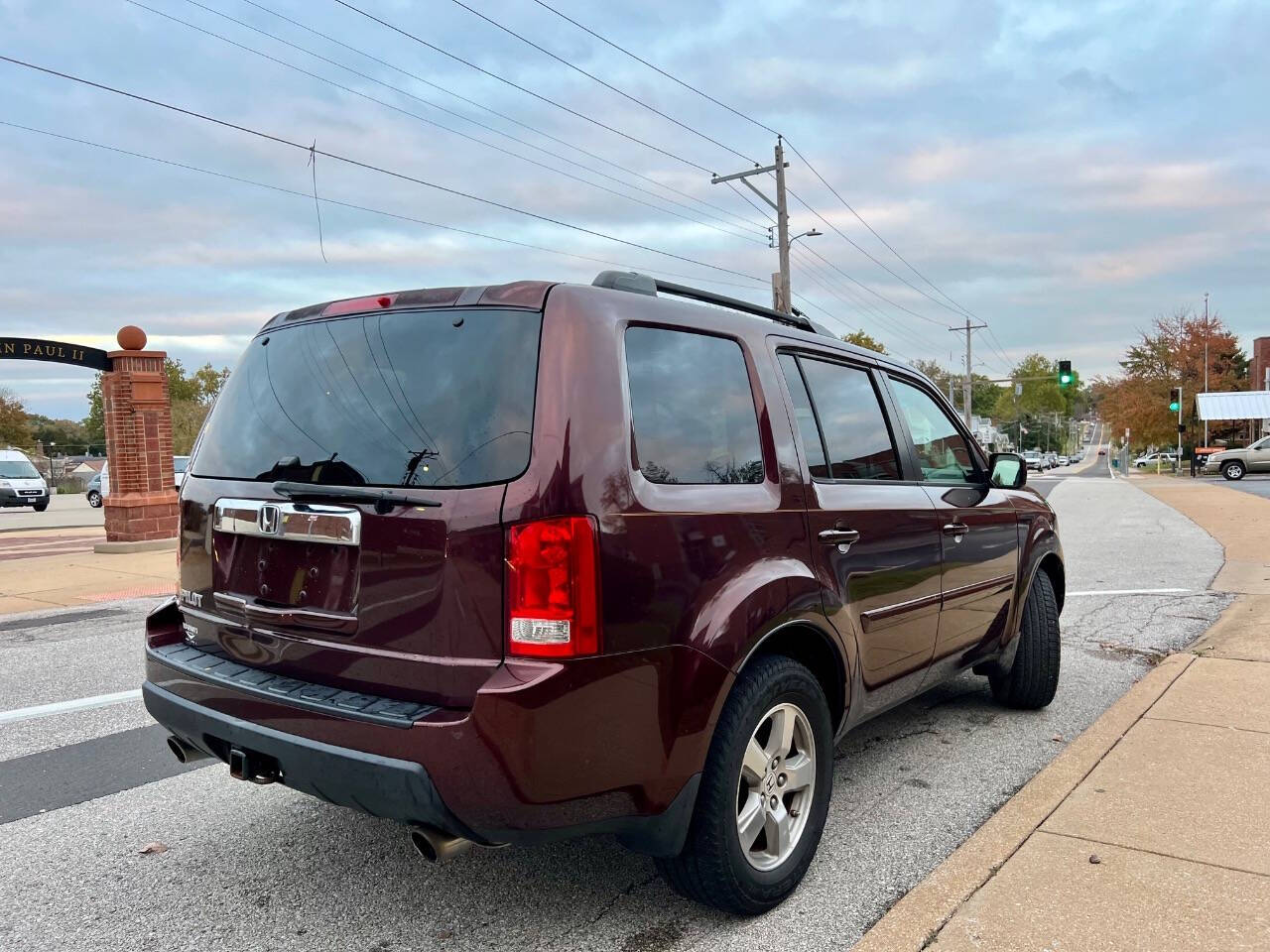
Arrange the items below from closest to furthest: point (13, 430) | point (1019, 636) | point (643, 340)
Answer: point (643, 340)
point (1019, 636)
point (13, 430)

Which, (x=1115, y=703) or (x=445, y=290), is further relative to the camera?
(x=1115, y=703)

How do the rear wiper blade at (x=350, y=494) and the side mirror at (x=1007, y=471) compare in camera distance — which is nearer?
the rear wiper blade at (x=350, y=494)

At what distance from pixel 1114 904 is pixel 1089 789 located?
917 millimetres

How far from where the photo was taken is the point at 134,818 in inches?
144

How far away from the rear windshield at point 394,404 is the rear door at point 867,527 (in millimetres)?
1154

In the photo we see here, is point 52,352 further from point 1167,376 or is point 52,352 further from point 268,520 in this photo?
point 1167,376

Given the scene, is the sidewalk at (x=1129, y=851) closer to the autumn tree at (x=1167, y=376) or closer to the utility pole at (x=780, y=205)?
the utility pole at (x=780, y=205)

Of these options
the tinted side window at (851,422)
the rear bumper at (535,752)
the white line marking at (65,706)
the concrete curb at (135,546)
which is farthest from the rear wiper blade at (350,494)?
the concrete curb at (135,546)

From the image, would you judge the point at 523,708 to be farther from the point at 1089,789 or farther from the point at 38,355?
the point at 38,355

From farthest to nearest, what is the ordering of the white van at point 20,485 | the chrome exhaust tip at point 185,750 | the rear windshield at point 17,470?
the rear windshield at point 17,470 → the white van at point 20,485 → the chrome exhaust tip at point 185,750

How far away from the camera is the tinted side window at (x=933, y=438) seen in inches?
160

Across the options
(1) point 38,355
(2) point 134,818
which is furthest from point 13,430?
(2) point 134,818

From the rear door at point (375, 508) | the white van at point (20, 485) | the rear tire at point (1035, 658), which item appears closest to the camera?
the rear door at point (375, 508)

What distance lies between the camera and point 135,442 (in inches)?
549
